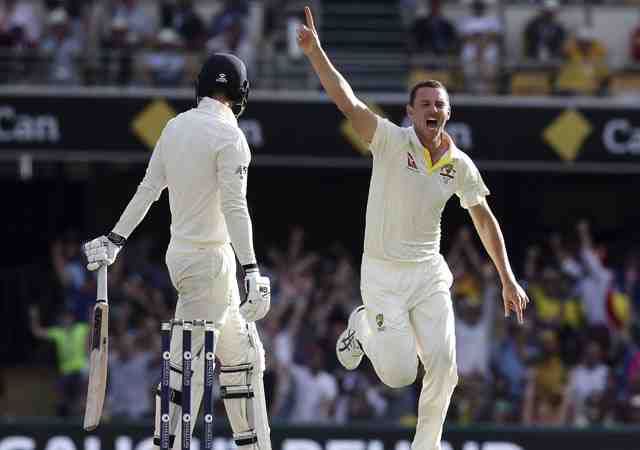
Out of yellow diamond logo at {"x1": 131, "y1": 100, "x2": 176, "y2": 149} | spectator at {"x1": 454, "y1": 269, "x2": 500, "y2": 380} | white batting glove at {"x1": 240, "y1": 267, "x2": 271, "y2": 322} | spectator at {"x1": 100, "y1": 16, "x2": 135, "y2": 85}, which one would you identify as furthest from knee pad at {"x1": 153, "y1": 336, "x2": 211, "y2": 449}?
spectator at {"x1": 100, "y1": 16, "x2": 135, "y2": 85}

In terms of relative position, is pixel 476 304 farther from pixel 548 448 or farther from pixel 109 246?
pixel 109 246

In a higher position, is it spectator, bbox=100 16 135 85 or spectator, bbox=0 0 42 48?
spectator, bbox=0 0 42 48

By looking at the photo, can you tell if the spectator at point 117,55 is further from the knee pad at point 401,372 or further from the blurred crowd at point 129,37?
the knee pad at point 401,372

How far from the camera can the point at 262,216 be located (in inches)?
810

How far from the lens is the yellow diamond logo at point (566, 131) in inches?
697

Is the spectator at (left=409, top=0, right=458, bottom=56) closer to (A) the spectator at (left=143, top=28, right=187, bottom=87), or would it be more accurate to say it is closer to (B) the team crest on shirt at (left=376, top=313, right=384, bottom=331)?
(A) the spectator at (left=143, top=28, right=187, bottom=87)

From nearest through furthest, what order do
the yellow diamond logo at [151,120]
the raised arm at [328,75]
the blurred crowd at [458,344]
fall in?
the raised arm at [328,75]
the blurred crowd at [458,344]
the yellow diamond logo at [151,120]

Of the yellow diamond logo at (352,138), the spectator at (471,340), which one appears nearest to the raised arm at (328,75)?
the spectator at (471,340)

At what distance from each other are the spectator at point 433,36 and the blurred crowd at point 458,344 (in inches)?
116

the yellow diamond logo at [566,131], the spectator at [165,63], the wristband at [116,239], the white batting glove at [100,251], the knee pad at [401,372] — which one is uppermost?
the spectator at [165,63]

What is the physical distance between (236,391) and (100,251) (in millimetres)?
1157

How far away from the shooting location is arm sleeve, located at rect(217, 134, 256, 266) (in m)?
8.41

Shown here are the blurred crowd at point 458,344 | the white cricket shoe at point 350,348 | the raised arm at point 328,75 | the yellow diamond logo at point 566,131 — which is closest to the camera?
the raised arm at point 328,75

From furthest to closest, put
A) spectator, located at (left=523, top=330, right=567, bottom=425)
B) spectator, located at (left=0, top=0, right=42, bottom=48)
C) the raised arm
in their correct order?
spectator, located at (left=0, top=0, right=42, bottom=48) → spectator, located at (left=523, top=330, right=567, bottom=425) → the raised arm
